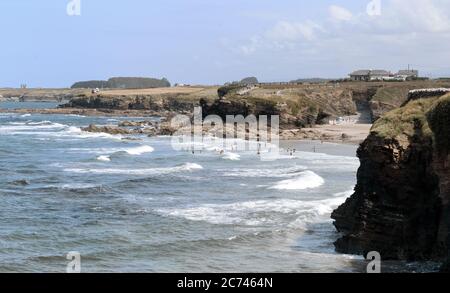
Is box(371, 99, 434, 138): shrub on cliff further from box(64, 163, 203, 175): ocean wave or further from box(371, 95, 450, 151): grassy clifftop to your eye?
box(64, 163, 203, 175): ocean wave

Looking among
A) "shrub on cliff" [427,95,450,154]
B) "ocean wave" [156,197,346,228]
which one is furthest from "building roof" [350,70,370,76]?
"shrub on cliff" [427,95,450,154]

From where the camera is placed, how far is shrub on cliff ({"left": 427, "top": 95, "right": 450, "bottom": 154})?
16844 mm

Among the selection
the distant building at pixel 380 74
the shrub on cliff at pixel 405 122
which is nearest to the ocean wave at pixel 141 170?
the shrub on cliff at pixel 405 122

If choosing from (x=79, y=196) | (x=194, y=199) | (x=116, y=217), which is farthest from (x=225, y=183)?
(x=116, y=217)

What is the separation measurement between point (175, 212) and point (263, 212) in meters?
3.84

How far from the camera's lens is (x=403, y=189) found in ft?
62.8

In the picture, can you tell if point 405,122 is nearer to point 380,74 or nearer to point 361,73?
point 380,74

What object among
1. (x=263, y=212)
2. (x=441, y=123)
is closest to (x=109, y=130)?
(x=263, y=212)

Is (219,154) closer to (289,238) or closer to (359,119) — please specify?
(289,238)

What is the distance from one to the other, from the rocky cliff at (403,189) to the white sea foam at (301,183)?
48.3 feet

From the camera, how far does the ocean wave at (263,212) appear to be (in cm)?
2625

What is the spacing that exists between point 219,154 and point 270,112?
26.7 meters

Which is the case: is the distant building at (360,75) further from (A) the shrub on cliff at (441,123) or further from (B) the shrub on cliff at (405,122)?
(A) the shrub on cliff at (441,123)
